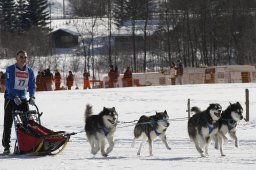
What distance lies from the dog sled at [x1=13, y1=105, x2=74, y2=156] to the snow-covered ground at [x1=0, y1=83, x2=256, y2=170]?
189mm

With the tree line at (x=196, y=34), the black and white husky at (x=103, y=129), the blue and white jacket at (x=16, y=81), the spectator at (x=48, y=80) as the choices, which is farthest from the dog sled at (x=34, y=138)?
the tree line at (x=196, y=34)

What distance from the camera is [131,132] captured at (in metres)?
14.1

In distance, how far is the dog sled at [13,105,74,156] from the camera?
352 inches

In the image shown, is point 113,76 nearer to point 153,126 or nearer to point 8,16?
point 153,126

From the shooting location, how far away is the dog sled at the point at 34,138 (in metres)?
8.94

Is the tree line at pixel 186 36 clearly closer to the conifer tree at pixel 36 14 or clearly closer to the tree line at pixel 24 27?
the tree line at pixel 24 27

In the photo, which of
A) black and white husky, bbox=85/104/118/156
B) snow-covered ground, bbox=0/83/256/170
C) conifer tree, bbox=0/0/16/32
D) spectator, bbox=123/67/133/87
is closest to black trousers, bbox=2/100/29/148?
snow-covered ground, bbox=0/83/256/170

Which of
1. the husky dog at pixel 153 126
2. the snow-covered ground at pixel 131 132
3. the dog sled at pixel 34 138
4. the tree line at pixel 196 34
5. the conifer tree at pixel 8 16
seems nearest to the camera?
the snow-covered ground at pixel 131 132

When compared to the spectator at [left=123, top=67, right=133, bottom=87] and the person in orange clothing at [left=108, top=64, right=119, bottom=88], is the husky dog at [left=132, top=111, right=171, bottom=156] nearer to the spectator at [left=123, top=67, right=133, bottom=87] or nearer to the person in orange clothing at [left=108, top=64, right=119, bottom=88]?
the person in orange clothing at [left=108, top=64, right=119, bottom=88]

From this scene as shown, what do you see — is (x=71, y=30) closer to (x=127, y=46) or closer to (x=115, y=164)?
(x=127, y=46)

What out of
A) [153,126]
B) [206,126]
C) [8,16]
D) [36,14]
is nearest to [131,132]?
[153,126]

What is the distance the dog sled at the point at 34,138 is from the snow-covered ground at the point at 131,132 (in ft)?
0.62

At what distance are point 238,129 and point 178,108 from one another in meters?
5.45

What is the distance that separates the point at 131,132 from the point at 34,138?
212 inches
